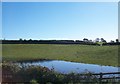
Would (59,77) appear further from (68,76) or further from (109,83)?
(109,83)

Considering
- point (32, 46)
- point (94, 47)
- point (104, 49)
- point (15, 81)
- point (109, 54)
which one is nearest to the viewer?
point (15, 81)

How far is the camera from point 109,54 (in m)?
61.8

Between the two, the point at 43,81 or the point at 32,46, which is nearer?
the point at 43,81

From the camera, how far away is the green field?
56903 mm

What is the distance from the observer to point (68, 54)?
235 ft

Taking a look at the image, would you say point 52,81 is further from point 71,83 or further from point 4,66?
point 4,66

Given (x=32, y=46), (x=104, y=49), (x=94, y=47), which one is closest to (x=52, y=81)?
Result: (x=104, y=49)

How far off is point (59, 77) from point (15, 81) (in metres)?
2.35

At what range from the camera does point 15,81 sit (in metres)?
16.7

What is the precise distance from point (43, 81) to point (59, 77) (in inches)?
35.1

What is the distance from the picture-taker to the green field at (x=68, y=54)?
56.9 metres

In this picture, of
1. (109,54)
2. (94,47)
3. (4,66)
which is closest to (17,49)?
(94,47)

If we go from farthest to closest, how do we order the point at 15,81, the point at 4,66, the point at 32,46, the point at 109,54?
the point at 32,46 < the point at 109,54 < the point at 4,66 < the point at 15,81

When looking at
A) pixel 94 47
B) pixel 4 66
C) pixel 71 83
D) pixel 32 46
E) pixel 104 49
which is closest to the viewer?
pixel 71 83
